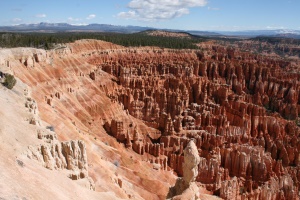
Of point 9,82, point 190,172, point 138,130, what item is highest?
point 9,82

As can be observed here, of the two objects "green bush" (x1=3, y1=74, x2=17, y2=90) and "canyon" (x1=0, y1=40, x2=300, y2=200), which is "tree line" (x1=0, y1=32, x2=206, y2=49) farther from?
"green bush" (x1=3, y1=74, x2=17, y2=90)

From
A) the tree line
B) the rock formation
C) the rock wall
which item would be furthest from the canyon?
the tree line

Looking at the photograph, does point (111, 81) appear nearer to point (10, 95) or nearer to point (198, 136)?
point (198, 136)

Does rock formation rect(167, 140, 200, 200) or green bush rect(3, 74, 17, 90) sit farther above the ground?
green bush rect(3, 74, 17, 90)

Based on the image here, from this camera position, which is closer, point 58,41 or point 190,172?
point 190,172

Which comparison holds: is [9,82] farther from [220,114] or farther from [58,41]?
[58,41]

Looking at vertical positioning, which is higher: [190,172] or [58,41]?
[58,41]

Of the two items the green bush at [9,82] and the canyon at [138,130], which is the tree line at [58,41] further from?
the green bush at [9,82]

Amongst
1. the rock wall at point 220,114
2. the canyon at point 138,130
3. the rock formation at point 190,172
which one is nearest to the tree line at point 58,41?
the canyon at point 138,130

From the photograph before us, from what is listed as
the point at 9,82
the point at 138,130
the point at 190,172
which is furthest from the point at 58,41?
the point at 190,172
